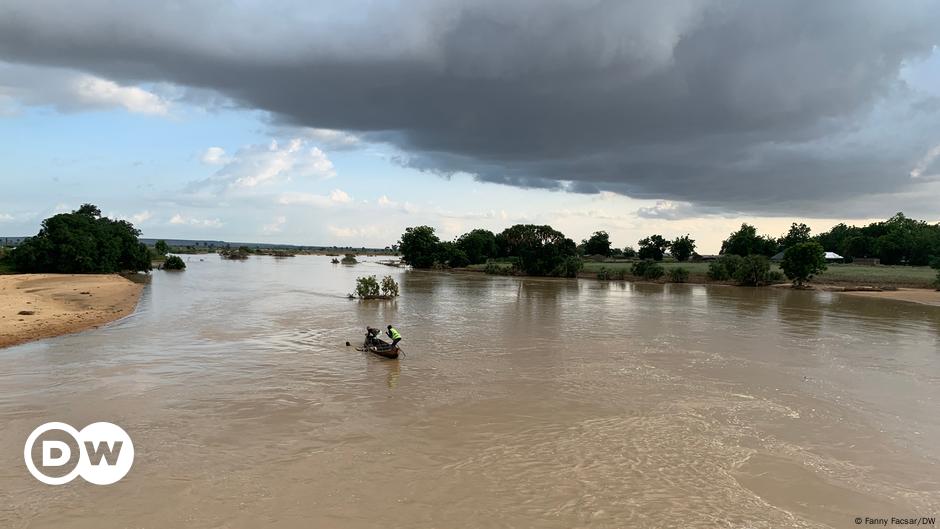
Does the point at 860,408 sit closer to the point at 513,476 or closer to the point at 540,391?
the point at 540,391

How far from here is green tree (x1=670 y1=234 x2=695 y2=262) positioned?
125812 millimetres

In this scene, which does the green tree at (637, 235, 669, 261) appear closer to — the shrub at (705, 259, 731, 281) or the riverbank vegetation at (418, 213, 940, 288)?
the riverbank vegetation at (418, 213, 940, 288)

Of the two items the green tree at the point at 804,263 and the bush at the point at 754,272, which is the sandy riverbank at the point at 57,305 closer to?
the bush at the point at 754,272

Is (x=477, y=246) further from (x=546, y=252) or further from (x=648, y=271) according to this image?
(x=648, y=271)

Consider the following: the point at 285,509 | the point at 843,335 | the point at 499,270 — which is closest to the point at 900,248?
the point at 499,270

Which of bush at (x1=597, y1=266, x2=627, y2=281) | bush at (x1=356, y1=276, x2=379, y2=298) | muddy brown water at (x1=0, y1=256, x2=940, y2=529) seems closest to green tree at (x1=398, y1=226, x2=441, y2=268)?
bush at (x1=597, y1=266, x2=627, y2=281)

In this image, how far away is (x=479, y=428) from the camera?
12719mm

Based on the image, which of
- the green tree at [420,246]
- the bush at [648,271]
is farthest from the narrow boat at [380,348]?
the green tree at [420,246]

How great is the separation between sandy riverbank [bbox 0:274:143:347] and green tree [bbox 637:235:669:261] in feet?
367

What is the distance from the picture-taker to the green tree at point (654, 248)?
431ft

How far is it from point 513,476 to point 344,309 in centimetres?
2842

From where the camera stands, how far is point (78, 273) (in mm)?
62156

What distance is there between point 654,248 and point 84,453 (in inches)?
5250

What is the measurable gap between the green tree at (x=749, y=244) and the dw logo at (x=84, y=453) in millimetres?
135280
